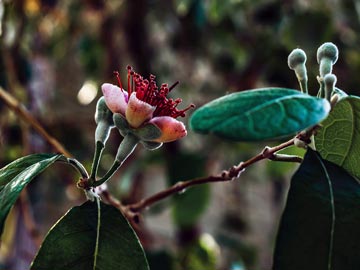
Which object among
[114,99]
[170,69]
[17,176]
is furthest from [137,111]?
[170,69]

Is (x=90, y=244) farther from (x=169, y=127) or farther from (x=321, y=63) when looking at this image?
(x=321, y=63)

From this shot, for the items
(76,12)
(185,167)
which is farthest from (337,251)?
(76,12)

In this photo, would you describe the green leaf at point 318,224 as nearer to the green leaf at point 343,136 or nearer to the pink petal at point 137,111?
the green leaf at point 343,136

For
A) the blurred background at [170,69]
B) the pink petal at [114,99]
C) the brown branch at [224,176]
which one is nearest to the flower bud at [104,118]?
the pink petal at [114,99]

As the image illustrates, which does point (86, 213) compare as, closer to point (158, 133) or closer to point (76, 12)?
point (158, 133)

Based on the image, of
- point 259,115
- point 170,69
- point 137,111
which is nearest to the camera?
point 259,115

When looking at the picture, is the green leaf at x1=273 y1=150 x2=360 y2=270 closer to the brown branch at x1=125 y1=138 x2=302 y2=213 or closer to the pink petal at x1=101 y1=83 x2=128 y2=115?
the brown branch at x1=125 y1=138 x2=302 y2=213

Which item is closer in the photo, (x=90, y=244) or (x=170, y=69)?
(x=90, y=244)

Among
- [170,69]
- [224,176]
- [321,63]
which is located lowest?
[170,69]
